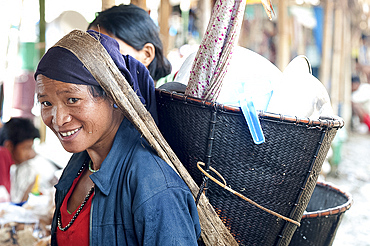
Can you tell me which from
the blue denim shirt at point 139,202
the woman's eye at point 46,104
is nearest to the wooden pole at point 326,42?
the blue denim shirt at point 139,202

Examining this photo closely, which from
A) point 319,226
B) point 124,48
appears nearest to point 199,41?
point 124,48

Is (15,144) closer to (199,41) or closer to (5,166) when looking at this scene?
(5,166)

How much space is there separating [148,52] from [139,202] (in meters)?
1.12

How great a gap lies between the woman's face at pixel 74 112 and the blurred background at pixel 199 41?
260 mm

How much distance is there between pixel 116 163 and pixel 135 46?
2.87ft

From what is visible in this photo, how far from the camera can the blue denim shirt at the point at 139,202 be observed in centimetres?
108

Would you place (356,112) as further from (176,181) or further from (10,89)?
(176,181)

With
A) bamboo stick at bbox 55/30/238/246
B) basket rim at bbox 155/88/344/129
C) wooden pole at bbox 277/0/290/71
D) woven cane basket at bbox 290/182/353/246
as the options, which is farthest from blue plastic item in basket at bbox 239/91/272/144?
wooden pole at bbox 277/0/290/71

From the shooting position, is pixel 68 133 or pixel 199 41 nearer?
pixel 68 133

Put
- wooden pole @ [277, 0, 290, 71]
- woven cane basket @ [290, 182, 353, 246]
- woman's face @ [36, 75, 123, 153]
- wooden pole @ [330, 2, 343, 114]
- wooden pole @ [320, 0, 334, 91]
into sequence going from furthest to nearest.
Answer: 1. wooden pole @ [330, 2, 343, 114]
2. wooden pole @ [320, 0, 334, 91]
3. wooden pole @ [277, 0, 290, 71]
4. woven cane basket @ [290, 182, 353, 246]
5. woman's face @ [36, 75, 123, 153]

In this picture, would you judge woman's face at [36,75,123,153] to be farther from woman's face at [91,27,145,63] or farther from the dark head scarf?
woman's face at [91,27,145,63]

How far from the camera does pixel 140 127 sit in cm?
118

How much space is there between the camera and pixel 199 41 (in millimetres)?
7094

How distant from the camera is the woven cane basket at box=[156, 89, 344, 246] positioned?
1197 mm
